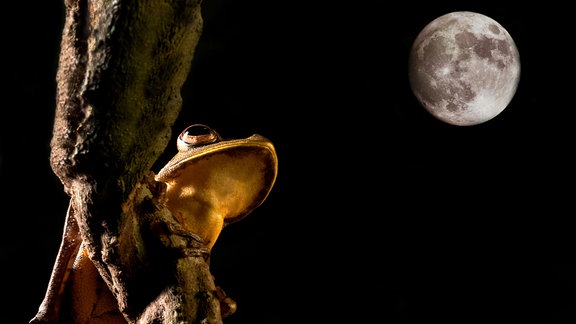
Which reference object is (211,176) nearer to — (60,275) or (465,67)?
(60,275)

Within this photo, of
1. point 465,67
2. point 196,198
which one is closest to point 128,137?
point 196,198

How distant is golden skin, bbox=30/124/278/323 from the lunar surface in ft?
14.4

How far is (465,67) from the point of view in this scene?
5.75m

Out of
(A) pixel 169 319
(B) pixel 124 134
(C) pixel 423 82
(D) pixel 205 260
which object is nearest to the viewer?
(B) pixel 124 134

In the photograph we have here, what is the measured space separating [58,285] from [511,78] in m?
5.30

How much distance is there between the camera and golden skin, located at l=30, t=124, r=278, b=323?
161 centimetres

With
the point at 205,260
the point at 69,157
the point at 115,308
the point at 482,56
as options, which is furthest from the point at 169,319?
the point at 482,56

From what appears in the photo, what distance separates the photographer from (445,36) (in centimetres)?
605

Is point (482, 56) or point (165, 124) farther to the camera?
point (482, 56)

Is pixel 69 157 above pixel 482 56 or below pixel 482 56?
below

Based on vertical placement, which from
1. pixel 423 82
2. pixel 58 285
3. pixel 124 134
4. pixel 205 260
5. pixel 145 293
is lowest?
pixel 58 285

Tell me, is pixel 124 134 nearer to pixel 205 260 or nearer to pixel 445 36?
pixel 205 260

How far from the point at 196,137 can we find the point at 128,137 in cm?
59

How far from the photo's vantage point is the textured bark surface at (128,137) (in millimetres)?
1101
